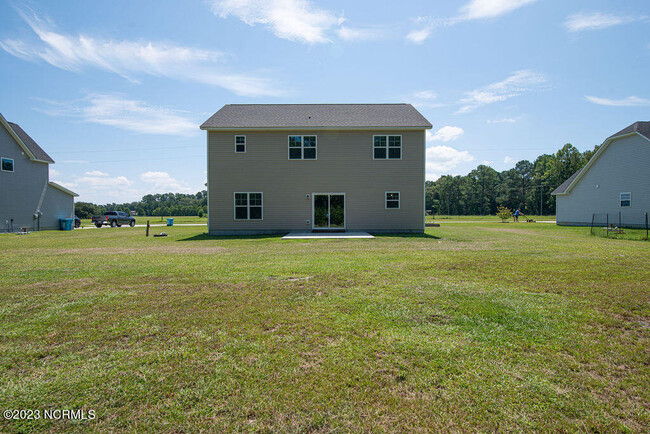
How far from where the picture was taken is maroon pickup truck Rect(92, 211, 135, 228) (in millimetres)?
28808

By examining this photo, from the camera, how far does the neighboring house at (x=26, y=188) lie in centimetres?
2164

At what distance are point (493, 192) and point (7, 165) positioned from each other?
279ft

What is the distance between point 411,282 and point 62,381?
493cm

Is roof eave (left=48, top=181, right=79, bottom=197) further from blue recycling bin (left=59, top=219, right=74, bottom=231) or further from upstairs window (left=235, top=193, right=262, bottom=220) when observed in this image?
upstairs window (left=235, top=193, right=262, bottom=220)

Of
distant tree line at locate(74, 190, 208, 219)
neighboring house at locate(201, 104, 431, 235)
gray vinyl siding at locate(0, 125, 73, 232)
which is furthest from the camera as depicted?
distant tree line at locate(74, 190, 208, 219)

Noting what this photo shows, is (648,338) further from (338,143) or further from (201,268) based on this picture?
(338,143)

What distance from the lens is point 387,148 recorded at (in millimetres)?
18031

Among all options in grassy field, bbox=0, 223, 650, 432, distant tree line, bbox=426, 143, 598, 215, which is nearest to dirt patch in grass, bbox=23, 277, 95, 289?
grassy field, bbox=0, 223, 650, 432

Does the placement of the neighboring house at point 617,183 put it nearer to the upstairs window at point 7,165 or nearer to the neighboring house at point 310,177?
the neighboring house at point 310,177

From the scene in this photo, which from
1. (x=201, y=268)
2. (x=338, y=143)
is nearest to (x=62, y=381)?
(x=201, y=268)

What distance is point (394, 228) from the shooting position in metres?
18.1

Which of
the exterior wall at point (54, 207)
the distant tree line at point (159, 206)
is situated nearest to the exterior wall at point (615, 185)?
the exterior wall at point (54, 207)

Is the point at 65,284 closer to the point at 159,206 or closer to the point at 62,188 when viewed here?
the point at 62,188

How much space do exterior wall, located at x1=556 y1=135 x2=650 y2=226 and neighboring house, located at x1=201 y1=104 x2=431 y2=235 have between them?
1543cm
